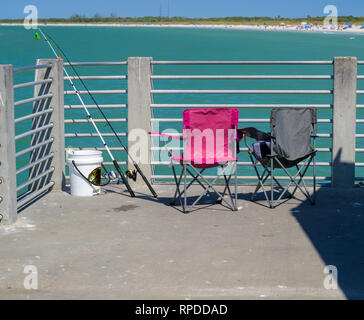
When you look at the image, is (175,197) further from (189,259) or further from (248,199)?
(189,259)

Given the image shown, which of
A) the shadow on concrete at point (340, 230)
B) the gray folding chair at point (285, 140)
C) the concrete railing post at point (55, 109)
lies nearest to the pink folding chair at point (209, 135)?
the gray folding chair at point (285, 140)

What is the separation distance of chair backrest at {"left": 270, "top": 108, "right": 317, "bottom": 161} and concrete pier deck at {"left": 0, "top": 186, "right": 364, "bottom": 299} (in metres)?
0.54

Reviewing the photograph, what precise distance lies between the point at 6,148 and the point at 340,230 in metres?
2.91

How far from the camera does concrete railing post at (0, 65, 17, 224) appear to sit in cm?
630

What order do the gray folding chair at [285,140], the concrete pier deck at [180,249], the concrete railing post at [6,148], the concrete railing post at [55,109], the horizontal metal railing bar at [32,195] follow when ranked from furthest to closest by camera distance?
the concrete railing post at [55,109] < the gray folding chair at [285,140] < the horizontal metal railing bar at [32,195] < the concrete railing post at [6,148] < the concrete pier deck at [180,249]

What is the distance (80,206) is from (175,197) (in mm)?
935

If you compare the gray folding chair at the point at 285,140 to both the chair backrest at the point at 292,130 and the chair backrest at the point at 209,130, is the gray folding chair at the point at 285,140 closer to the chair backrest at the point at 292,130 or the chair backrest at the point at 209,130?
the chair backrest at the point at 292,130

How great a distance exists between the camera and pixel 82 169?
7.75m

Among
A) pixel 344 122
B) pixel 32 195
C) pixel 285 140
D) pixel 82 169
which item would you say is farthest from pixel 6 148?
pixel 344 122

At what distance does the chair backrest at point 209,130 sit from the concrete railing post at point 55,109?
1.58m

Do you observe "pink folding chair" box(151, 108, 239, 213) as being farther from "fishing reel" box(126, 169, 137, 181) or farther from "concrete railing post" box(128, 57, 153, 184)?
"concrete railing post" box(128, 57, 153, 184)

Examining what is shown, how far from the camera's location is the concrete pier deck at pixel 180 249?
4.83 m
